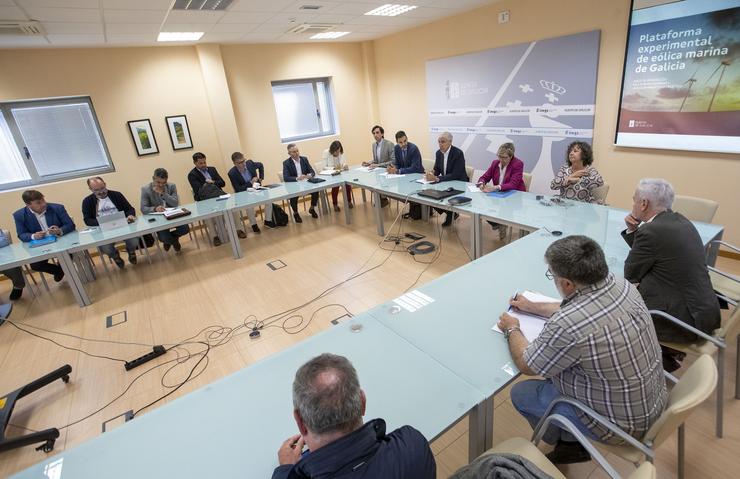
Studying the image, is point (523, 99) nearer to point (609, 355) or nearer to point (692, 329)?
point (692, 329)

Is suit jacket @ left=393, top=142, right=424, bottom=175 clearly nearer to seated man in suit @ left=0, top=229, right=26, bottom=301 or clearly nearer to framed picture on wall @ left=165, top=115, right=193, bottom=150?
framed picture on wall @ left=165, top=115, right=193, bottom=150

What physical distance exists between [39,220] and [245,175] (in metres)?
2.58

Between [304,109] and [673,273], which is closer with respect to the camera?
[673,273]

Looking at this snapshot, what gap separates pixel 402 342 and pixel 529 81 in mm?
4644

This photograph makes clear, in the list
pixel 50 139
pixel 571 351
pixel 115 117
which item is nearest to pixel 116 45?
pixel 115 117

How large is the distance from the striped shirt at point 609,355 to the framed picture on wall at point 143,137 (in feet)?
20.4

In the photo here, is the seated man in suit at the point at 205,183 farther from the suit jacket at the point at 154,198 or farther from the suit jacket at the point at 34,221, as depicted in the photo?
the suit jacket at the point at 34,221

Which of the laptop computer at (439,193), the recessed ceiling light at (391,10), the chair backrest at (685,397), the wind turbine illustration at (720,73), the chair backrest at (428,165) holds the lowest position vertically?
the chair backrest at (685,397)

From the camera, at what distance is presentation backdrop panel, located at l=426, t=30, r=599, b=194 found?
173 inches

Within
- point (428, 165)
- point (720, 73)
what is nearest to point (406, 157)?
point (428, 165)

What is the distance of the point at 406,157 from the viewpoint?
543 centimetres

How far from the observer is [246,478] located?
1073 mm

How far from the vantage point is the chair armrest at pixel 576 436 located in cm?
110

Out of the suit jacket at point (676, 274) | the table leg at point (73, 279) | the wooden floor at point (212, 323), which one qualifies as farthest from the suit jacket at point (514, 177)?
the table leg at point (73, 279)
